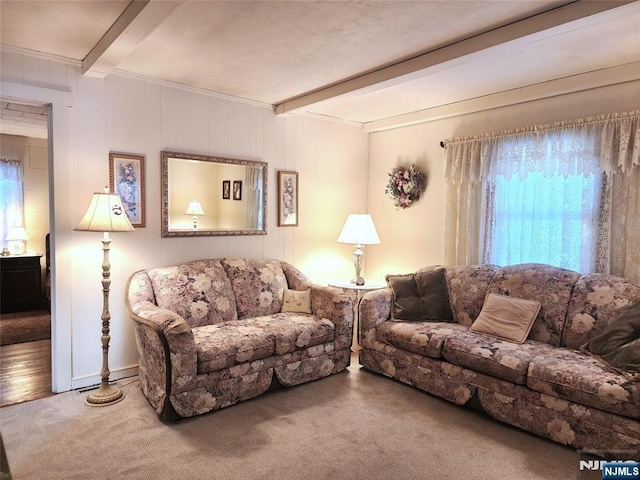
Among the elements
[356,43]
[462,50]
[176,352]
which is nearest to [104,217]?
[176,352]

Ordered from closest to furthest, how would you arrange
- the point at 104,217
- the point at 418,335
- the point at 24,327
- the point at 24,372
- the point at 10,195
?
the point at 104,217 → the point at 418,335 → the point at 24,372 → the point at 24,327 → the point at 10,195

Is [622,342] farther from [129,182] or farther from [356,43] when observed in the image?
[129,182]

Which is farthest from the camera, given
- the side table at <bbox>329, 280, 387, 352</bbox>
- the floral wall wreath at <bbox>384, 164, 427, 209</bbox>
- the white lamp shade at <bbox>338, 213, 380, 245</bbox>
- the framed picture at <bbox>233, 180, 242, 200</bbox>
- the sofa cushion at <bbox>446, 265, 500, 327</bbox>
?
the floral wall wreath at <bbox>384, 164, 427, 209</bbox>

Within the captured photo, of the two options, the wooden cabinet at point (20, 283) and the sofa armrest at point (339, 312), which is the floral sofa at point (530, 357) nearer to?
the sofa armrest at point (339, 312)

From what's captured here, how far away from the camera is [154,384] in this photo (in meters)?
2.88

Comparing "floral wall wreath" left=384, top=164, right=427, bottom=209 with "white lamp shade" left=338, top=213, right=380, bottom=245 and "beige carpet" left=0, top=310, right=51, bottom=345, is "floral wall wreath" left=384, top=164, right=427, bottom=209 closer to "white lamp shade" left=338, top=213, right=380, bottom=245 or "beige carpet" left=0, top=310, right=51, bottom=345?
"white lamp shade" left=338, top=213, right=380, bottom=245

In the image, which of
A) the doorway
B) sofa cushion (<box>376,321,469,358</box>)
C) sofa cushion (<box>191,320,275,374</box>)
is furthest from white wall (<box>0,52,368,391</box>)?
sofa cushion (<box>376,321,469,358</box>)

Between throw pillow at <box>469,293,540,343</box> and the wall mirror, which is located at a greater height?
the wall mirror

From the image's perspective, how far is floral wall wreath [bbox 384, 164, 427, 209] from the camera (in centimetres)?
459

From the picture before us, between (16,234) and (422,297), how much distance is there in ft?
17.9

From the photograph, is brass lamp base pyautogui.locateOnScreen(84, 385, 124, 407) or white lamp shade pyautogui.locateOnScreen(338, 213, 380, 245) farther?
white lamp shade pyautogui.locateOnScreen(338, 213, 380, 245)

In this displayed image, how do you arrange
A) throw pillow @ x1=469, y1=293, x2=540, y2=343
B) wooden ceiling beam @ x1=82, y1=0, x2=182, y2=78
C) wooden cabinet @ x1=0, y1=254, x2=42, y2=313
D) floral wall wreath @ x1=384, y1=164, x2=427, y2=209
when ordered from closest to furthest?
wooden ceiling beam @ x1=82, y1=0, x2=182, y2=78
throw pillow @ x1=469, y1=293, x2=540, y2=343
floral wall wreath @ x1=384, y1=164, x2=427, y2=209
wooden cabinet @ x1=0, y1=254, x2=42, y2=313

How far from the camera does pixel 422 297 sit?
3.79 m

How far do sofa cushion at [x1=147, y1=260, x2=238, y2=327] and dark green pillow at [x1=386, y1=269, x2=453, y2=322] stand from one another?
1428 millimetres
